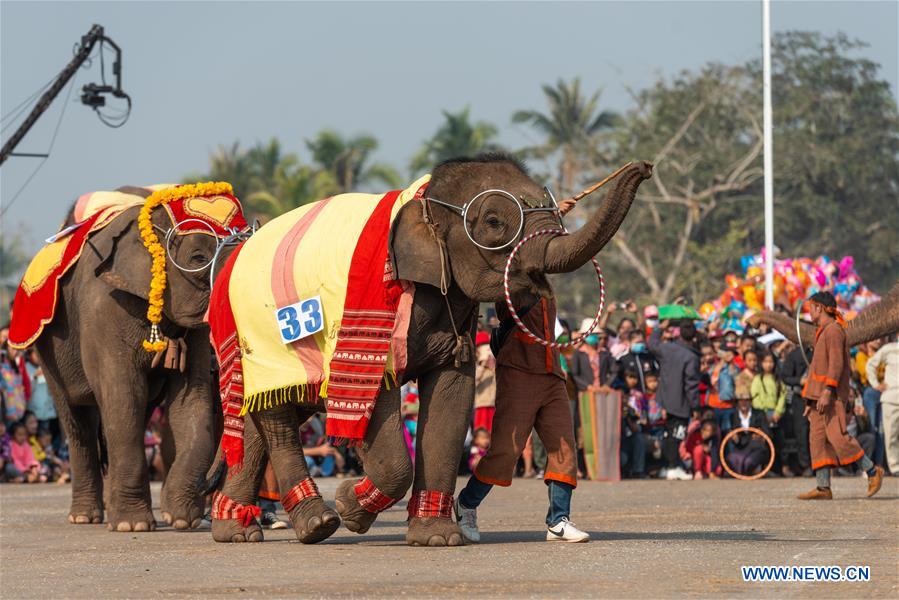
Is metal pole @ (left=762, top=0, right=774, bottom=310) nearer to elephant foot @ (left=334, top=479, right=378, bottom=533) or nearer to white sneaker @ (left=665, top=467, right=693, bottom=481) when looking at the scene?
white sneaker @ (left=665, top=467, right=693, bottom=481)

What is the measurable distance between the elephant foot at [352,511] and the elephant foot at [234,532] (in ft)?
2.96

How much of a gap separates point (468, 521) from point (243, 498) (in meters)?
1.51

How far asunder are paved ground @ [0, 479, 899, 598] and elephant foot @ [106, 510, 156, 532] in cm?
12

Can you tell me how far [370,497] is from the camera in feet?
33.4

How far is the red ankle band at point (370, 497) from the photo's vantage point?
10.2 metres

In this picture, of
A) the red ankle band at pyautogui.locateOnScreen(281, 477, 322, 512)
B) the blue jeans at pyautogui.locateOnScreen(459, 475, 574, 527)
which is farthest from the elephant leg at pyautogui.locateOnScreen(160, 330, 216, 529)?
the blue jeans at pyautogui.locateOnScreen(459, 475, 574, 527)

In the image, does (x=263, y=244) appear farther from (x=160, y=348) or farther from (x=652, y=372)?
(x=652, y=372)

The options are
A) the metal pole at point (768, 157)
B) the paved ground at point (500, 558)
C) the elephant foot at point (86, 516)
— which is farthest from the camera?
the metal pole at point (768, 157)

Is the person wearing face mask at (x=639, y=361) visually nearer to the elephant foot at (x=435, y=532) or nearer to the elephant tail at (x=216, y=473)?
the elephant tail at (x=216, y=473)

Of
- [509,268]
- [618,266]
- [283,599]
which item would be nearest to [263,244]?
[509,268]

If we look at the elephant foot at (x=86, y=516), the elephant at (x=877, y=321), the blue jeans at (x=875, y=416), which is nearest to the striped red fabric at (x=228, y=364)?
the elephant foot at (x=86, y=516)

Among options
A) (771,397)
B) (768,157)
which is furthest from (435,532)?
(768,157)

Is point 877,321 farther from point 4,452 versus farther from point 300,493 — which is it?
point 4,452

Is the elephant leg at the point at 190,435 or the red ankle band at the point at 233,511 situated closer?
the red ankle band at the point at 233,511
